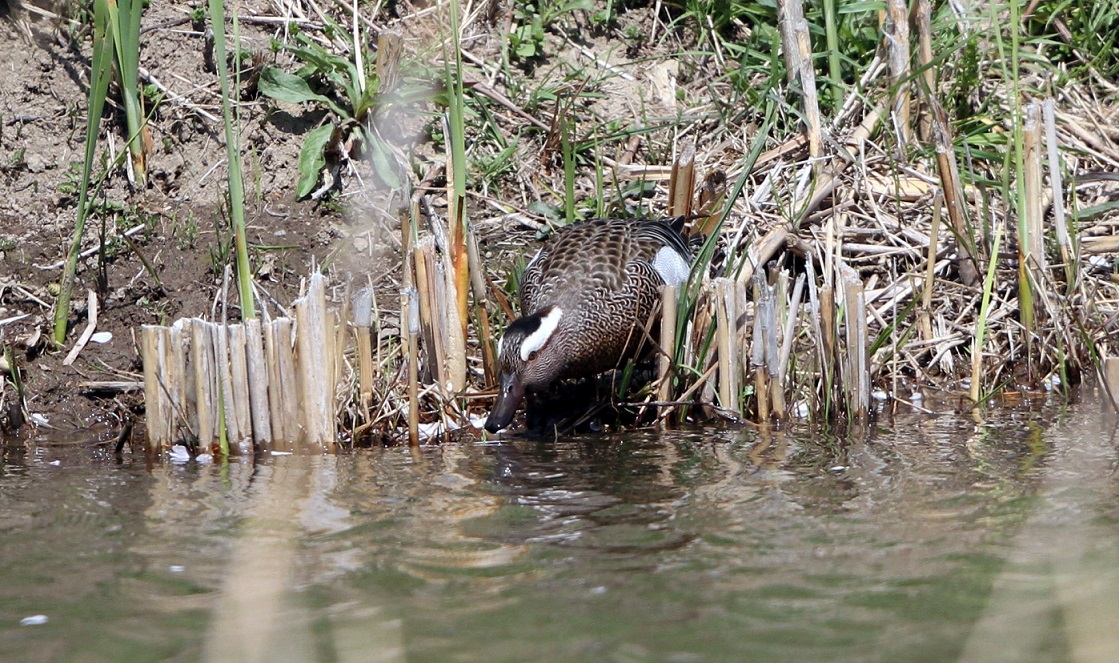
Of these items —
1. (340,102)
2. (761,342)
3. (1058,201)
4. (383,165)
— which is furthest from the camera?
(340,102)

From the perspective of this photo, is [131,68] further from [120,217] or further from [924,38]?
[924,38]

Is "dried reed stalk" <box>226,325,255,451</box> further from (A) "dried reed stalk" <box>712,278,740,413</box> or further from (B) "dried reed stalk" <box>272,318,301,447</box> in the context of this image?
(A) "dried reed stalk" <box>712,278,740,413</box>

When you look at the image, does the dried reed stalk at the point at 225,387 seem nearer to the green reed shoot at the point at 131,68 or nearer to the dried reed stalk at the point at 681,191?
the green reed shoot at the point at 131,68

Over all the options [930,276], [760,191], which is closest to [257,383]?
[760,191]

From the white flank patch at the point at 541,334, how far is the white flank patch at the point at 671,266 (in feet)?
2.11

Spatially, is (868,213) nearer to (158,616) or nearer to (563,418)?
(563,418)

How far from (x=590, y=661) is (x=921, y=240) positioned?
157 inches

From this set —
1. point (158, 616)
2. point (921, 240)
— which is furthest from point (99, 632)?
point (921, 240)

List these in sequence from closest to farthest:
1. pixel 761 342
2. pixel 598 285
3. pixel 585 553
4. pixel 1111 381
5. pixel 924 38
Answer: pixel 585 553 < pixel 1111 381 < pixel 761 342 < pixel 598 285 < pixel 924 38

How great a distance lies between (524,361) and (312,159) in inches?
86.1

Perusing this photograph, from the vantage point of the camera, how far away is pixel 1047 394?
5.26 meters

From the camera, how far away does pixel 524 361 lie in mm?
4746

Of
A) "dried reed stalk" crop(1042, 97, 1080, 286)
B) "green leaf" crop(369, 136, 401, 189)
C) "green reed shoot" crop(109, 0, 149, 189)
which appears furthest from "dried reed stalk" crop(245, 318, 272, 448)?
"dried reed stalk" crop(1042, 97, 1080, 286)

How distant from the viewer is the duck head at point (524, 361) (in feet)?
15.5
